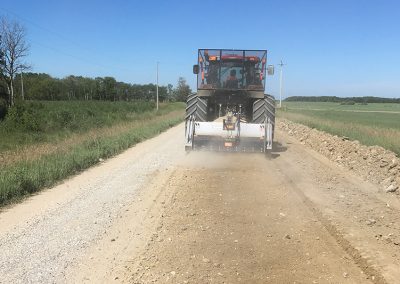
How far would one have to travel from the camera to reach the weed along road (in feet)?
16.0

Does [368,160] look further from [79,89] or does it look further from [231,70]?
[79,89]

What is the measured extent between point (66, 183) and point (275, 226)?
547 cm

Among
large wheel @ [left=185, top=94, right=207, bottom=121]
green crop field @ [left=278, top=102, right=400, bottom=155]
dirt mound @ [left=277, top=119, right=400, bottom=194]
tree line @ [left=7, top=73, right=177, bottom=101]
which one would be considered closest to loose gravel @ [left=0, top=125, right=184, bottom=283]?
large wheel @ [left=185, top=94, right=207, bottom=121]

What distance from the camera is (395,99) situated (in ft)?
554

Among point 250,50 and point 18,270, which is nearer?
point 18,270

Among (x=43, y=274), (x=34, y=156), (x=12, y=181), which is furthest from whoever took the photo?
(x=34, y=156)

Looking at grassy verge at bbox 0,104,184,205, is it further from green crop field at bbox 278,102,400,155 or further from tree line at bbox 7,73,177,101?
tree line at bbox 7,73,177,101

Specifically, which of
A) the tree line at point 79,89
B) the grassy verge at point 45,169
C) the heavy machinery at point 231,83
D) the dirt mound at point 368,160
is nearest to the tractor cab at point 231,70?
the heavy machinery at point 231,83

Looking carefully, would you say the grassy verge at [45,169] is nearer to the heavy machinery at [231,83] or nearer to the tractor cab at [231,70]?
the heavy machinery at [231,83]

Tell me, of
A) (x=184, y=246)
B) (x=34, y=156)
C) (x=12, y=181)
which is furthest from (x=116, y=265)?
(x=34, y=156)

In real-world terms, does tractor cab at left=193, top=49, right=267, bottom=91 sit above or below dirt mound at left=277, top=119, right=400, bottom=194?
above

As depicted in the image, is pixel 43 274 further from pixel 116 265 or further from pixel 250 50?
pixel 250 50

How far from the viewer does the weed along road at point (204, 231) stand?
16.0ft

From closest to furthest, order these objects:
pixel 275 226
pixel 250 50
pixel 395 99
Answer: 1. pixel 275 226
2. pixel 250 50
3. pixel 395 99
